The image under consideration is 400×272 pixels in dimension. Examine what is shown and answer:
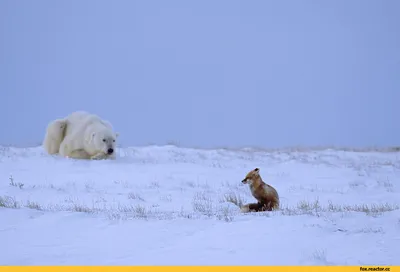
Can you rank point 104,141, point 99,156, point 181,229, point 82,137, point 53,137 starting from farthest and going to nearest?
point 53,137
point 82,137
point 104,141
point 99,156
point 181,229

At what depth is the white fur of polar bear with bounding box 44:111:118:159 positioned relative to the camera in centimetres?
1528

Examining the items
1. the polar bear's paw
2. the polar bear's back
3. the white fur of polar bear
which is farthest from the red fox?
the polar bear's back

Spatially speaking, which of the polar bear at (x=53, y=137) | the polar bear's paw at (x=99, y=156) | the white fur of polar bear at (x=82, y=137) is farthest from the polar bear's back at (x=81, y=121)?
the polar bear's paw at (x=99, y=156)

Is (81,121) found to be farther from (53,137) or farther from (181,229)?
(181,229)

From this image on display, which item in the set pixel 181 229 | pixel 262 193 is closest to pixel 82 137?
pixel 262 193

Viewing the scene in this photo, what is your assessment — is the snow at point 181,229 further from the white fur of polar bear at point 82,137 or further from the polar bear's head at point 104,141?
the white fur of polar bear at point 82,137

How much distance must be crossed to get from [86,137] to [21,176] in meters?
4.22

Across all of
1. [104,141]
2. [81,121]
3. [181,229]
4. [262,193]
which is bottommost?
[181,229]

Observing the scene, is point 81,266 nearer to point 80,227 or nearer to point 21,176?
point 80,227

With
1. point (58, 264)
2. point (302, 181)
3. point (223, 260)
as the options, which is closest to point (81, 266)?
point (58, 264)

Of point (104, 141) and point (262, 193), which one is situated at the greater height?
Result: point (104, 141)

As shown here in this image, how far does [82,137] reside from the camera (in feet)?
52.1

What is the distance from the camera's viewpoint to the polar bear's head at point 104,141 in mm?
15026

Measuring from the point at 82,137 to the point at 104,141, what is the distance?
1053mm
